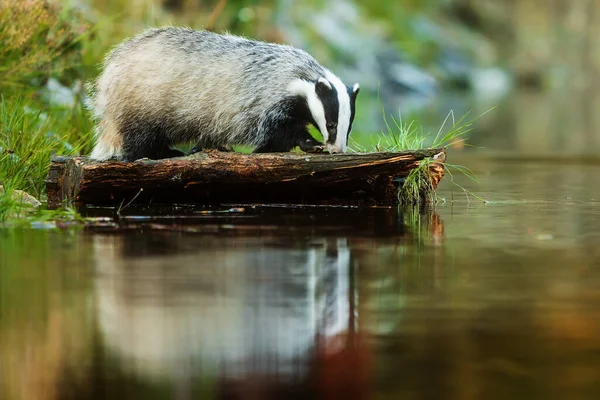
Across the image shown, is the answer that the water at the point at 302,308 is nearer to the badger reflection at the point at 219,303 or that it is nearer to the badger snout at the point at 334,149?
the badger reflection at the point at 219,303

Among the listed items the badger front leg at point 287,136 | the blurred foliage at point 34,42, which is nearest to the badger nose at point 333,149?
the badger front leg at point 287,136

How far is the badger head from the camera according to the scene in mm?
6938

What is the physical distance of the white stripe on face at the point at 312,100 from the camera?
701cm

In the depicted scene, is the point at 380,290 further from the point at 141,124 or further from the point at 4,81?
the point at 4,81

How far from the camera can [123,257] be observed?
4871 mm

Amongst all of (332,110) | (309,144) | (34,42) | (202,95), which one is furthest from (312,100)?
(34,42)

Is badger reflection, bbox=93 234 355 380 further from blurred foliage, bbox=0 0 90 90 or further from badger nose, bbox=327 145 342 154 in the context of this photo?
blurred foliage, bbox=0 0 90 90

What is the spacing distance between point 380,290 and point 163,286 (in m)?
0.81

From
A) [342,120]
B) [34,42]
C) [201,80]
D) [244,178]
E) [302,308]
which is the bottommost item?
[302,308]

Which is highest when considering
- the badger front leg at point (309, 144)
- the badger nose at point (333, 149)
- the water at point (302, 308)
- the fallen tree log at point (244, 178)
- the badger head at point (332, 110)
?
the badger head at point (332, 110)

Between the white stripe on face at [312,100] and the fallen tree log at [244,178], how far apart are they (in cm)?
33

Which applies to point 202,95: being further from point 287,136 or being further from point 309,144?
point 309,144

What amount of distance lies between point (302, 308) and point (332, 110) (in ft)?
10.9

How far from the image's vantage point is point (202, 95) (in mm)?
7496
